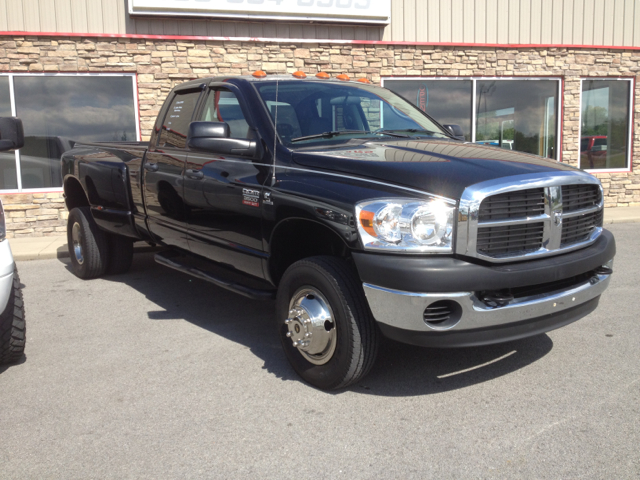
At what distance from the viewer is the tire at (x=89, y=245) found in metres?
6.71

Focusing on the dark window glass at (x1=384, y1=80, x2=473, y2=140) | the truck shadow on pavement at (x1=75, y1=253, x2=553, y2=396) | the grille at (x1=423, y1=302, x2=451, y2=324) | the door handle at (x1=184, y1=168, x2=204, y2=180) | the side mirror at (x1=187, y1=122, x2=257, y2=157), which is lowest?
the truck shadow on pavement at (x1=75, y1=253, x2=553, y2=396)

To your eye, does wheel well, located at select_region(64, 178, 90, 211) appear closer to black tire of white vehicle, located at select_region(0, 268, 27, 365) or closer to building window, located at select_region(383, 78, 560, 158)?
black tire of white vehicle, located at select_region(0, 268, 27, 365)

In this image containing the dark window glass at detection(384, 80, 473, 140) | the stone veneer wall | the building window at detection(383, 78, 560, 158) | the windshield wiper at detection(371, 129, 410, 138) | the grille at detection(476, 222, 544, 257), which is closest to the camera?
the grille at detection(476, 222, 544, 257)

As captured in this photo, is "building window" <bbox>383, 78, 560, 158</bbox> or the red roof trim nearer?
the red roof trim

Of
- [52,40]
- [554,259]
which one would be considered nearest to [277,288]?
[554,259]

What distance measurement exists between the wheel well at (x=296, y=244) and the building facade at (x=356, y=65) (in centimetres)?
695

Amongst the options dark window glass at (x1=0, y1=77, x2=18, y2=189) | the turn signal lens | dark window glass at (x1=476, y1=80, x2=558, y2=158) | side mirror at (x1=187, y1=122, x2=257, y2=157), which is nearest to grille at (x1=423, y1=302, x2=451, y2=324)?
the turn signal lens

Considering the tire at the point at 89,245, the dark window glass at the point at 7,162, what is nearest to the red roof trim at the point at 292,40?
the dark window glass at the point at 7,162

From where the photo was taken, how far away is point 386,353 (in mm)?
4266

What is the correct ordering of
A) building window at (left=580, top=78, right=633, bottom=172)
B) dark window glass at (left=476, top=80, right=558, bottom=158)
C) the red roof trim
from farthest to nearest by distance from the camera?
building window at (left=580, top=78, right=633, bottom=172), dark window glass at (left=476, top=80, right=558, bottom=158), the red roof trim

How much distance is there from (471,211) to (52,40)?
9464 mm

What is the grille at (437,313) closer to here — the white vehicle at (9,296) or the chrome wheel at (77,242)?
the white vehicle at (9,296)

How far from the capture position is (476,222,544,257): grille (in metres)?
3.20

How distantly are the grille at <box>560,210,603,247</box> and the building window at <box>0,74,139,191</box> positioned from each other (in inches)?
353
